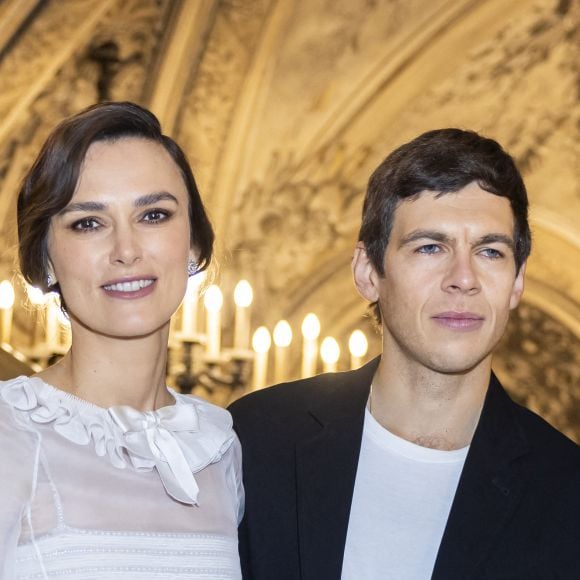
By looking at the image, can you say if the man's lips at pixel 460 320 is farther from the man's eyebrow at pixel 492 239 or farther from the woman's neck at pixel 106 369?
the woman's neck at pixel 106 369

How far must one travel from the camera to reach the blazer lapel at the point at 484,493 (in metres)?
2.81

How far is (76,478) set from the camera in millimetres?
2543

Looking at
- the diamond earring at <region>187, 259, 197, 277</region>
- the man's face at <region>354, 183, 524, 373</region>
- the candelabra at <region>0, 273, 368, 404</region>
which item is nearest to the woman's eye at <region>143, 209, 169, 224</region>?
the diamond earring at <region>187, 259, 197, 277</region>

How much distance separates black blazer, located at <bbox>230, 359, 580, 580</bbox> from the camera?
282cm

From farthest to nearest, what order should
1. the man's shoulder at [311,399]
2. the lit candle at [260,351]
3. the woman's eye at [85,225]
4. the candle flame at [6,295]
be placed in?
the lit candle at [260,351] → the candle flame at [6,295] → the man's shoulder at [311,399] → the woman's eye at [85,225]

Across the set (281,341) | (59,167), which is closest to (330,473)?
(59,167)

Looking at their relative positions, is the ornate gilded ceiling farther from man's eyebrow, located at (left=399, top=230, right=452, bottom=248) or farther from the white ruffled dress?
the white ruffled dress

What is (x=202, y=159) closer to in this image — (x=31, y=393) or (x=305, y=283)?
(x=305, y=283)

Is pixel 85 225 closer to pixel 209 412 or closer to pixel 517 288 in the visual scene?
pixel 209 412

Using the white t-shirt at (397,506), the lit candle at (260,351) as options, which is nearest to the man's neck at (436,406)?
the white t-shirt at (397,506)

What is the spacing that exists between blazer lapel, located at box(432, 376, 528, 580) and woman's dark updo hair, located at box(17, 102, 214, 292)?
105cm

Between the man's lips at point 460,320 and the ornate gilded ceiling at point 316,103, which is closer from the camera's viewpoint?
the man's lips at point 460,320

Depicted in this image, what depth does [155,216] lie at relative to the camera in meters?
2.77

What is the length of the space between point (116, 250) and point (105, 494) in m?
0.53
